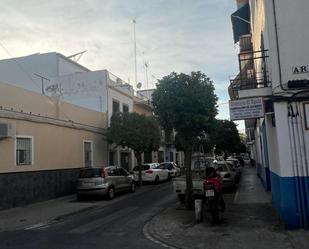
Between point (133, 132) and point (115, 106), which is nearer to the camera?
point (133, 132)

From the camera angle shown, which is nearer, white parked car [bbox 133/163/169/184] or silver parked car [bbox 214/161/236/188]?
silver parked car [bbox 214/161/236/188]

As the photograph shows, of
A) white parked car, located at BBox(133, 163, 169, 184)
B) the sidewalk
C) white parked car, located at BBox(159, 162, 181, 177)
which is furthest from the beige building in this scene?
white parked car, located at BBox(159, 162, 181, 177)

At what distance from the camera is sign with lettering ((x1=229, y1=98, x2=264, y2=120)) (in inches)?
416

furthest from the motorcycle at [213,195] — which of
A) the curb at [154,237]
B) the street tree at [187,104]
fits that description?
the street tree at [187,104]

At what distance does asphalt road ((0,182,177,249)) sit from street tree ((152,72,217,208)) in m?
2.51

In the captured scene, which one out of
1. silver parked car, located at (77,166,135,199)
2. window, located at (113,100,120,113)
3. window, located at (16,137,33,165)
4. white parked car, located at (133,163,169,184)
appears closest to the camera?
window, located at (16,137,33,165)

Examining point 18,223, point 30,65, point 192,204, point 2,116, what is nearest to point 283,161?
point 192,204

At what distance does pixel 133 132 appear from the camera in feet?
80.9

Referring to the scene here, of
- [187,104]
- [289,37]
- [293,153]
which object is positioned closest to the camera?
[293,153]

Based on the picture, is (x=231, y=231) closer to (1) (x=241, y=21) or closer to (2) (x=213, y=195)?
(2) (x=213, y=195)

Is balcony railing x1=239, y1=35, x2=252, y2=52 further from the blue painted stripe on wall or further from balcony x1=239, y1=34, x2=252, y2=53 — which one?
the blue painted stripe on wall

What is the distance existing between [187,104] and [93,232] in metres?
5.52

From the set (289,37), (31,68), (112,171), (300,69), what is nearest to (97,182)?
(112,171)

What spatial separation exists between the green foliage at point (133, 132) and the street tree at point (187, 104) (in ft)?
32.8
